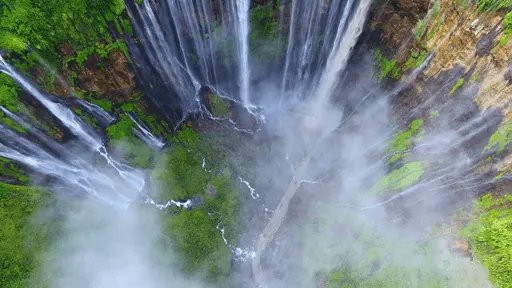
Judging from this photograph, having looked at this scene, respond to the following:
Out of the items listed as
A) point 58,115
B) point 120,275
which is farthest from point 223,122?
point 120,275

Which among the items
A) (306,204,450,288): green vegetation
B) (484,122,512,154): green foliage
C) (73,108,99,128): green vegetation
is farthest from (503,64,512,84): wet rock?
(73,108,99,128): green vegetation

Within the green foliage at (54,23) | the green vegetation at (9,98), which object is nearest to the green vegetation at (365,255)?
the green foliage at (54,23)

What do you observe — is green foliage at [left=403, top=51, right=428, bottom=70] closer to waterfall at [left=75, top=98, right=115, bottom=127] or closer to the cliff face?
the cliff face

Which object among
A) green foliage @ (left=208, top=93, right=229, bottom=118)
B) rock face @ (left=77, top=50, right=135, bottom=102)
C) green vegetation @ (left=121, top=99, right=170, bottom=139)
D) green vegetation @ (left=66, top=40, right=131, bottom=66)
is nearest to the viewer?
green vegetation @ (left=66, top=40, right=131, bottom=66)

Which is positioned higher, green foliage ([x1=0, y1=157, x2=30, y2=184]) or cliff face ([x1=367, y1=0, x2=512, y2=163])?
cliff face ([x1=367, y1=0, x2=512, y2=163])

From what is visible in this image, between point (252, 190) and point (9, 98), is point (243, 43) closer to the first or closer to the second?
point (252, 190)

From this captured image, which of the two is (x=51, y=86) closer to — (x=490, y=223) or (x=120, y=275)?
(x=120, y=275)

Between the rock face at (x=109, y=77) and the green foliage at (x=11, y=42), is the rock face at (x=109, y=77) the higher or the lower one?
the lower one

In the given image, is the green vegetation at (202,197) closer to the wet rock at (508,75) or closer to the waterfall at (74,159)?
the waterfall at (74,159)
